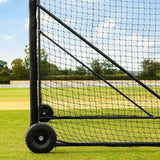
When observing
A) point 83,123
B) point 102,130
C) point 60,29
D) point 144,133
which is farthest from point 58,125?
point 60,29

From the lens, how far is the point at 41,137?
14.1ft

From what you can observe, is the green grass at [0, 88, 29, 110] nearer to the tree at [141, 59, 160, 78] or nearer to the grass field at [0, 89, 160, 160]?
the tree at [141, 59, 160, 78]

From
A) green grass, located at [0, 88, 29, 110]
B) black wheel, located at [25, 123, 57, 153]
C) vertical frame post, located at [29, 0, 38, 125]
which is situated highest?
vertical frame post, located at [29, 0, 38, 125]

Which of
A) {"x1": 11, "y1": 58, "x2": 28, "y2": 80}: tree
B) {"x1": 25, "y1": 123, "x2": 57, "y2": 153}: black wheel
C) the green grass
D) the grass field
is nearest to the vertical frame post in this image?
{"x1": 25, "y1": 123, "x2": 57, "y2": 153}: black wheel

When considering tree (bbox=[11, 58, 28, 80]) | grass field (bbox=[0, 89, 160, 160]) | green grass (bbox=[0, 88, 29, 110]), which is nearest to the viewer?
grass field (bbox=[0, 89, 160, 160])

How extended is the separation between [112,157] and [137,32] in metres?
2.68

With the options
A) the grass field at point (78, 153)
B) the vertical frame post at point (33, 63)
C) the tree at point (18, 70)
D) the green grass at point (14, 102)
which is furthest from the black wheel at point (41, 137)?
the tree at point (18, 70)

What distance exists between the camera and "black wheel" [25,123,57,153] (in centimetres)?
427

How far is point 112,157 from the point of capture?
407cm

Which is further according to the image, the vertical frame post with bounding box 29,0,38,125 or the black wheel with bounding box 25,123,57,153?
the vertical frame post with bounding box 29,0,38,125

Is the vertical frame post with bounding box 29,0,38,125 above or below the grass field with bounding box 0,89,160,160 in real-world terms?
above

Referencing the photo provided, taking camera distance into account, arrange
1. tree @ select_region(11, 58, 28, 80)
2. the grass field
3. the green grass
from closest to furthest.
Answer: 1. the grass field
2. the green grass
3. tree @ select_region(11, 58, 28, 80)

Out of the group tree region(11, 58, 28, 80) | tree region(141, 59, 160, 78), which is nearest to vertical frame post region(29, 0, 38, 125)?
tree region(141, 59, 160, 78)

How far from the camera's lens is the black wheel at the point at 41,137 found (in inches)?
168
